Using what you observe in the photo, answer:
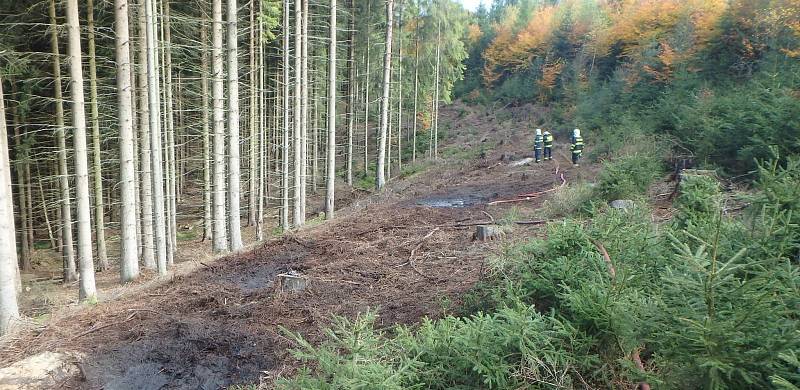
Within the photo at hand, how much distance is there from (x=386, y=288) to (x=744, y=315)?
5145 millimetres

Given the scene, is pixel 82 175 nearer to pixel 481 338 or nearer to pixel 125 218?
pixel 125 218

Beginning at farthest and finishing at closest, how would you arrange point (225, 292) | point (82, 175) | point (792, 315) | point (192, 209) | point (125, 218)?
point (192, 209)
point (125, 218)
point (82, 175)
point (225, 292)
point (792, 315)

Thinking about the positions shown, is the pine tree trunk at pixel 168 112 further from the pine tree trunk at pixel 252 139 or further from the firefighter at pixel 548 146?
the firefighter at pixel 548 146

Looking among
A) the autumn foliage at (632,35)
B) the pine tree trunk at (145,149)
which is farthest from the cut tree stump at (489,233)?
the autumn foliage at (632,35)

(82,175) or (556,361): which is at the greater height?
(82,175)

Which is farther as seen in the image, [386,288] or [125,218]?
[125,218]

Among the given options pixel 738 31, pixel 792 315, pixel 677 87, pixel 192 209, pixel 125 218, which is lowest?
pixel 192 209

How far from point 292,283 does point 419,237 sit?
9.25ft

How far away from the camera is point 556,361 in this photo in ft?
10.2

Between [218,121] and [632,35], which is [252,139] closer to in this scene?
[218,121]

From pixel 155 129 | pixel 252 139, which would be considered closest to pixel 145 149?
pixel 155 129

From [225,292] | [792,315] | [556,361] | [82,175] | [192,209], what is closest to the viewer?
[792,315]

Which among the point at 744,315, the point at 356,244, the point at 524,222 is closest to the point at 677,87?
the point at 524,222

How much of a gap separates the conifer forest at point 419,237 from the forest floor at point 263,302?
0.17 feet
